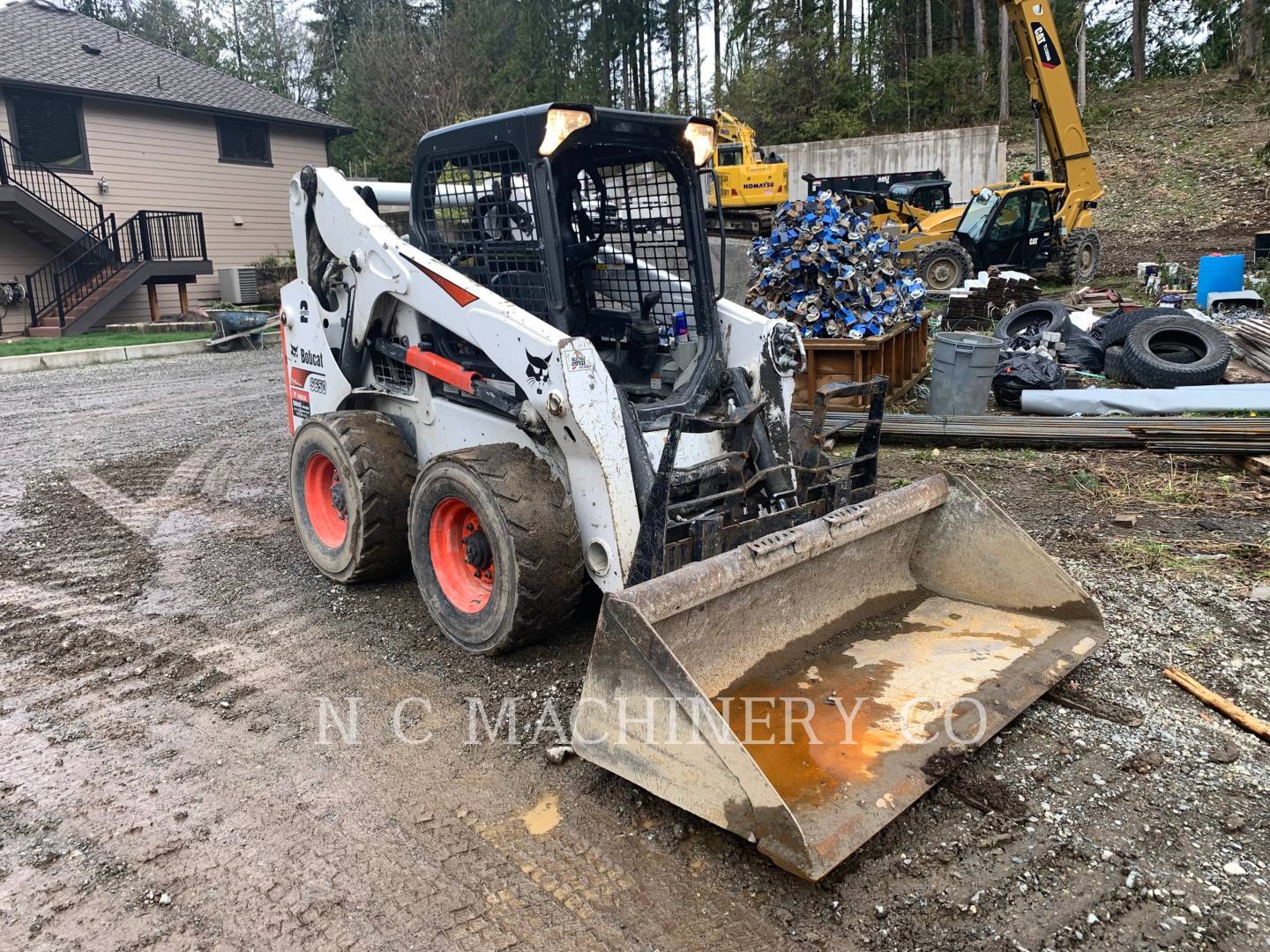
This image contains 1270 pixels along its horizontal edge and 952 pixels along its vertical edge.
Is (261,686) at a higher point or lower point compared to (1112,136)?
lower

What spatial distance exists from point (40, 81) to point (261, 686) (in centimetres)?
1818

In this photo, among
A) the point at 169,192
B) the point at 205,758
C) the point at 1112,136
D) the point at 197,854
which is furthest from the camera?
the point at 1112,136

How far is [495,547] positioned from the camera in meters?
3.65

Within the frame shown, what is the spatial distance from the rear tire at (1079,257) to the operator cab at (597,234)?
13.0 meters

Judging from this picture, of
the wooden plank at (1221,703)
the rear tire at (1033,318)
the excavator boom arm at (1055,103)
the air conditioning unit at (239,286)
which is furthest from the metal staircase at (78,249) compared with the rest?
the wooden plank at (1221,703)

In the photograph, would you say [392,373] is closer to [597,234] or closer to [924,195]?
[597,234]

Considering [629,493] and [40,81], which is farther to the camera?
[40,81]

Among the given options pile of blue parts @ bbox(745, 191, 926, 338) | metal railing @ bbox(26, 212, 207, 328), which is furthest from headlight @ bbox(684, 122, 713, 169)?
metal railing @ bbox(26, 212, 207, 328)

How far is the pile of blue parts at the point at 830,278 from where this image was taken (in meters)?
8.05

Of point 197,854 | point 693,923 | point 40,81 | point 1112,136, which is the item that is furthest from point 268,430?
point 1112,136

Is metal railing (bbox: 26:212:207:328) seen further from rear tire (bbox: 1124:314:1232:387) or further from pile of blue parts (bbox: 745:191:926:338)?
rear tire (bbox: 1124:314:1232:387)

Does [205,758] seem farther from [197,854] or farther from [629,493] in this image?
[629,493]

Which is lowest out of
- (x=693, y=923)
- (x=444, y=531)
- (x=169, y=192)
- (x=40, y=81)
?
(x=693, y=923)

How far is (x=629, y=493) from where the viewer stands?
359cm
